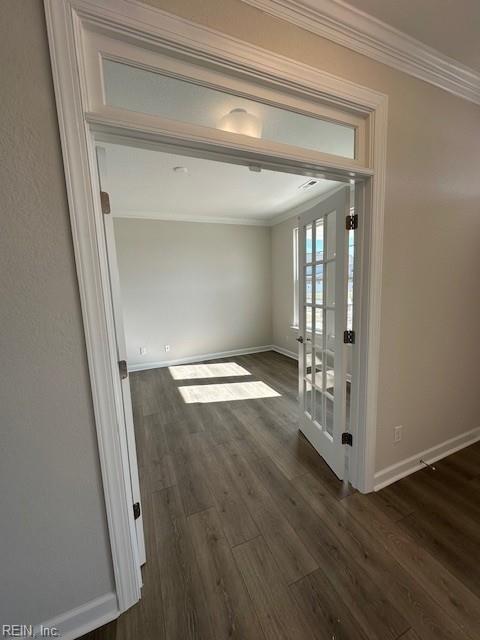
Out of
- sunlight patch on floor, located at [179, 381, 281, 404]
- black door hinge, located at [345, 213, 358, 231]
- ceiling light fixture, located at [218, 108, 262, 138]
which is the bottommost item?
sunlight patch on floor, located at [179, 381, 281, 404]

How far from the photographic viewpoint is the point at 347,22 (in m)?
1.21

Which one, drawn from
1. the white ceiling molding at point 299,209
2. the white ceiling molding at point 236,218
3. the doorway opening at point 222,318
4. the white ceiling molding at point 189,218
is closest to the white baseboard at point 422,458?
the doorway opening at point 222,318

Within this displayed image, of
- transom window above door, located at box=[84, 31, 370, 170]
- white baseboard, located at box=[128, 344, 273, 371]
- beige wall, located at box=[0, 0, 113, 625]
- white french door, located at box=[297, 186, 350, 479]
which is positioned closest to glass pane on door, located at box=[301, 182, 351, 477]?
white french door, located at box=[297, 186, 350, 479]

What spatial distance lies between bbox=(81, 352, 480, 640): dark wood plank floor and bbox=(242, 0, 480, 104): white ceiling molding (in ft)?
8.53

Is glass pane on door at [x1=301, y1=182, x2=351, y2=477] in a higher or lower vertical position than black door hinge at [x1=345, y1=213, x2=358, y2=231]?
lower

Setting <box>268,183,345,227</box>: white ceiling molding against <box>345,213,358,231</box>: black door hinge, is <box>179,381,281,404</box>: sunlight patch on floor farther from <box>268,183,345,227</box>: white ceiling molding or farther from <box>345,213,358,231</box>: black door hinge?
<box>268,183,345,227</box>: white ceiling molding

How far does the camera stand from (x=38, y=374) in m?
0.89

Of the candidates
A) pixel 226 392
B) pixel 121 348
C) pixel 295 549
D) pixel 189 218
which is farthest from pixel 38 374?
pixel 189 218

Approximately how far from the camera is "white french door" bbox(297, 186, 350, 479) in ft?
5.40

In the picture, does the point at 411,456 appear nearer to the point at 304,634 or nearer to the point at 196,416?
the point at 304,634

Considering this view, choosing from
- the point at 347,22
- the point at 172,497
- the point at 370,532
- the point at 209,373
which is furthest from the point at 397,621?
the point at 209,373

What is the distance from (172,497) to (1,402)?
1.32 m

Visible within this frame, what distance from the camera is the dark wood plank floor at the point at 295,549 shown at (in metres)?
1.04

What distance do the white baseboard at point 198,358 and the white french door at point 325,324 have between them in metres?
2.87
